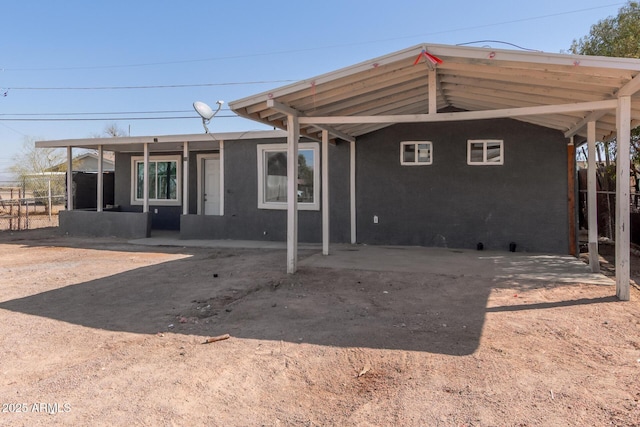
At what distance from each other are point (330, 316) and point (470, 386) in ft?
6.23

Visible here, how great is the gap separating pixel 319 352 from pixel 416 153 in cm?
680

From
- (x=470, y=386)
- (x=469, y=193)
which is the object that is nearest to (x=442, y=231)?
(x=469, y=193)

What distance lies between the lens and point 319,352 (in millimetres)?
3594

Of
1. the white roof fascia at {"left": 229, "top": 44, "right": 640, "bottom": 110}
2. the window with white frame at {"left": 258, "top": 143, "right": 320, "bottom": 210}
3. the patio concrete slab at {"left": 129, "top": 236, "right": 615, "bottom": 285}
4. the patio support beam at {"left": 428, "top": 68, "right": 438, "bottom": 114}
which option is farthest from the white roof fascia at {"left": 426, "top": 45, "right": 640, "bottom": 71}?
the window with white frame at {"left": 258, "top": 143, "right": 320, "bottom": 210}

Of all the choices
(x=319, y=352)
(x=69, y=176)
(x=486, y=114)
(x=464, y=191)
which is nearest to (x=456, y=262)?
(x=464, y=191)

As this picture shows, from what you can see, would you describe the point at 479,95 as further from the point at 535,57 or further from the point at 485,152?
the point at 535,57

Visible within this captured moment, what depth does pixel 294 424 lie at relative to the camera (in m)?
2.52

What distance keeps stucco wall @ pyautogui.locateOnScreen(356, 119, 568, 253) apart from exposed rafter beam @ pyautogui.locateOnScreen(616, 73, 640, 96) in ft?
12.8

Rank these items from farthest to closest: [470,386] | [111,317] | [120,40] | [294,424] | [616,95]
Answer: [120,40] → [616,95] → [111,317] → [470,386] → [294,424]

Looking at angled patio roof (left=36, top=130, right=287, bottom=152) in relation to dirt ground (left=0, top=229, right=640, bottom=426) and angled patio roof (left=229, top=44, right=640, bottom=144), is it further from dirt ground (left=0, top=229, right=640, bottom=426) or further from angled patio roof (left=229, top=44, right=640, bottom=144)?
dirt ground (left=0, top=229, right=640, bottom=426)

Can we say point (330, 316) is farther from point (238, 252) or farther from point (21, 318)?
point (238, 252)

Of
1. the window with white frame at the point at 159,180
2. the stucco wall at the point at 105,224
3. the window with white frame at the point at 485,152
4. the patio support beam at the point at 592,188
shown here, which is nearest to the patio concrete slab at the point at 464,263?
the patio support beam at the point at 592,188

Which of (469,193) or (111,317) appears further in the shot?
(469,193)

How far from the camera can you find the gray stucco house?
17.8 feet
